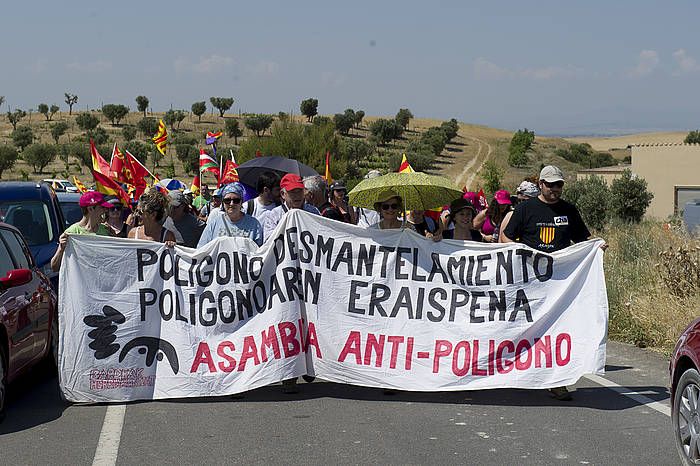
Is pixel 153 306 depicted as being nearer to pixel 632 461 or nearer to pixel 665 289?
pixel 632 461

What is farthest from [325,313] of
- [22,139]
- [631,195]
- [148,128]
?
[148,128]

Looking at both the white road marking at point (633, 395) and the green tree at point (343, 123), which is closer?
the white road marking at point (633, 395)

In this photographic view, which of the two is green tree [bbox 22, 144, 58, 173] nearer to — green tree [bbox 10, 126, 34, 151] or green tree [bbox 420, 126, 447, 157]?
green tree [bbox 10, 126, 34, 151]

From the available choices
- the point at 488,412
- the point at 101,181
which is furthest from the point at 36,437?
the point at 101,181

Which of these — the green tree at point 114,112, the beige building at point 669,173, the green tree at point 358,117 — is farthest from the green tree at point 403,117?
the beige building at point 669,173

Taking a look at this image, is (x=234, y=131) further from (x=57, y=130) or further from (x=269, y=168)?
(x=269, y=168)

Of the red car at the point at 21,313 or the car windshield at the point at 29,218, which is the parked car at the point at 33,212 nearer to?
the car windshield at the point at 29,218

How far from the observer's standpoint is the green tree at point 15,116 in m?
106

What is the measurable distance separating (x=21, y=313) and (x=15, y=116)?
106885mm

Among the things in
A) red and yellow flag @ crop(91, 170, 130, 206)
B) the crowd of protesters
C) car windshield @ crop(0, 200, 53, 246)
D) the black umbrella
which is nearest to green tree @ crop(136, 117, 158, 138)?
the black umbrella

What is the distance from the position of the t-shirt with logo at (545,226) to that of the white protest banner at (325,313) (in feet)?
1.20

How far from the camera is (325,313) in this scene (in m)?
8.52

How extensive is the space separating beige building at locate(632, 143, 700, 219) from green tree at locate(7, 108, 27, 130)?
2818 inches

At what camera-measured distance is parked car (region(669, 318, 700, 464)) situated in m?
5.76
